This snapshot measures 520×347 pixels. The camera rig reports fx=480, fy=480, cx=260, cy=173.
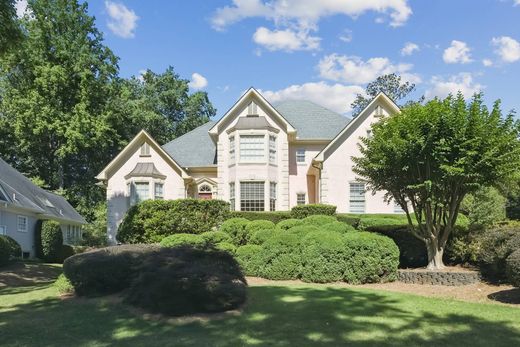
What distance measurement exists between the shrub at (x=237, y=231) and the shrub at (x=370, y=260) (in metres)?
5.36

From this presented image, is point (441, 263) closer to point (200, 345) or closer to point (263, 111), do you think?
point (200, 345)

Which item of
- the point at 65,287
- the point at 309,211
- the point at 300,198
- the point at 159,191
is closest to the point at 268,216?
the point at 309,211

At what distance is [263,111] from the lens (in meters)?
27.8

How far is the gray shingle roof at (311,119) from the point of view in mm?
29234

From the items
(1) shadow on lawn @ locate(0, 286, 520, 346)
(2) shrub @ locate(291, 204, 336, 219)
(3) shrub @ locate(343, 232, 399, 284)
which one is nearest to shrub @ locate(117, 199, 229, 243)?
(2) shrub @ locate(291, 204, 336, 219)

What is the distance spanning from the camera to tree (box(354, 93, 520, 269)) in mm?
12398

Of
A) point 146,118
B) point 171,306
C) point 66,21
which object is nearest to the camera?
point 171,306

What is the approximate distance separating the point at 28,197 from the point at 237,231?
17.8 metres

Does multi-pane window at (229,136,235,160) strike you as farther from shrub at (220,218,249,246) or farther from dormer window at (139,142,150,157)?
shrub at (220,218,249,246)

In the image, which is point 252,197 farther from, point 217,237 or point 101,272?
point 101,272

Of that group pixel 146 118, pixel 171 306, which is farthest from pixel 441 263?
pixel 146 118

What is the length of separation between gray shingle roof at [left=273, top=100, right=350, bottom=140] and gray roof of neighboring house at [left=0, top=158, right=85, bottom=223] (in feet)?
52.9

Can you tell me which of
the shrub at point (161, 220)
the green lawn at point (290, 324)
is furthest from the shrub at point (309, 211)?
the green lawn at point (290, 324)

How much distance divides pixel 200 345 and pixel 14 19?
1516 centimetres
